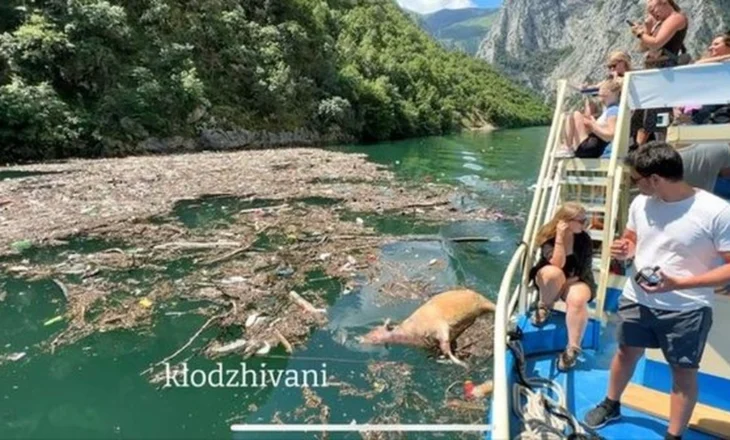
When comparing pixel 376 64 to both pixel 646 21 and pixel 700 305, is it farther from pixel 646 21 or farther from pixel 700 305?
pixel 700 305

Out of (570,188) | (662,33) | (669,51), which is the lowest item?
(570,188)

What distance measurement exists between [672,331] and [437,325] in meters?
2.98

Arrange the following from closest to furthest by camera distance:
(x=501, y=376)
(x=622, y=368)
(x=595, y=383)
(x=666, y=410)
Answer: (x=501, y=376) < (x=622, y=368) < (x=666, y=410) < (x=595, y=383)

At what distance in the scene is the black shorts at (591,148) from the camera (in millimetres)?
5758

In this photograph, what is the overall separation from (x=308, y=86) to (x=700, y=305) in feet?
131

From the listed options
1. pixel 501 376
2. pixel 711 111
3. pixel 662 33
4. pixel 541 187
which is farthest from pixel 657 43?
pixel 501 376

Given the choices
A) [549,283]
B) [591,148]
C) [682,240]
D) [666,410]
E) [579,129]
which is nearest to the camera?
[682,240]

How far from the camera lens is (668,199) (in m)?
2.79

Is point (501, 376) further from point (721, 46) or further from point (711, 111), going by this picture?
point (721, 46)

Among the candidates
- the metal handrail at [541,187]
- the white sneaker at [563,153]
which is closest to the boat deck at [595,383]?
the metal handrail at [541,187]

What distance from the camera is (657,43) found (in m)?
5.36

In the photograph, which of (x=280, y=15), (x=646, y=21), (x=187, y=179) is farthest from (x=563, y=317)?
(x=280, y=15)

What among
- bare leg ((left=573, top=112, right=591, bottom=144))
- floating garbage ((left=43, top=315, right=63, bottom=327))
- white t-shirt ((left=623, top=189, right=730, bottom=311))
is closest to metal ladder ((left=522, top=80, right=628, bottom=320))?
bare leg ((left=573, top=112, right=591, bottom=144))

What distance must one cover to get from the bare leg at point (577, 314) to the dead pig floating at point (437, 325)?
4.93 ft
